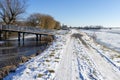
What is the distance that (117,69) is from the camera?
10.9 meters

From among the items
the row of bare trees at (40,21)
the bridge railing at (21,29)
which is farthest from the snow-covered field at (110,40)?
the row of bare trees at (40,21)

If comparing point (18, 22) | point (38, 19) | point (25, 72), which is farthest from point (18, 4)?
point (25, 72)

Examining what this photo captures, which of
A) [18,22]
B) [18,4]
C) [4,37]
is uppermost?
[18,4]

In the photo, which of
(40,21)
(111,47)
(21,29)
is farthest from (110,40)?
(40,21)

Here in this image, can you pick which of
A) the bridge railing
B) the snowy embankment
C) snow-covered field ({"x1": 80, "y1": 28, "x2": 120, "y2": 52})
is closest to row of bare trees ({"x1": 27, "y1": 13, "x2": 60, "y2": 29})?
snow-covered field ({"x1": 80, "y1": 28, "x2": 120, "y2": 52})

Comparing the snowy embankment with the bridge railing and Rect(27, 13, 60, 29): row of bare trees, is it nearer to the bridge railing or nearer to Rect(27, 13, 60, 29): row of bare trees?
the bridge railing

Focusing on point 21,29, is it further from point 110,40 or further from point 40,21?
point 40,21

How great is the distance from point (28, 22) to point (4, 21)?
74.3ft

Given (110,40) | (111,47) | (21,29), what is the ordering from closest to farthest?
(111,47)
(21,29)
(110,40)

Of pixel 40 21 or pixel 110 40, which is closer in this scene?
pixel 110 40

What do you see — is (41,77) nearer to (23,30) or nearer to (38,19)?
(23,30)

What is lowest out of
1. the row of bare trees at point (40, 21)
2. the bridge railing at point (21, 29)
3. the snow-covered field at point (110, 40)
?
the snow-covered field at point (110, 40)

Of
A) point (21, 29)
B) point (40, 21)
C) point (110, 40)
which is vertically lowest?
point (110, 40)

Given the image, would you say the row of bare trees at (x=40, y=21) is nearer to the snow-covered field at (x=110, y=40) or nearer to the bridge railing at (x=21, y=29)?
the snow-covered field at (x=110, y=40)
